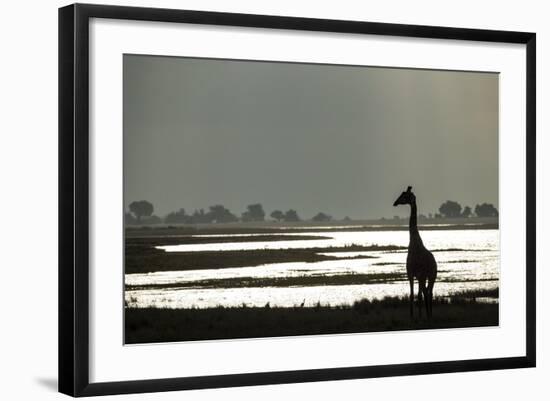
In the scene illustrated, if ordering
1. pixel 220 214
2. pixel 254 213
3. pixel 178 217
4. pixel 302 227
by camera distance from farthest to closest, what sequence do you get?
pixel 302 227 < pixel 254 213 < pixel 220 214 < pixel 178 217

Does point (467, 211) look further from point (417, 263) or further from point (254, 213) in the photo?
point (254, 213)

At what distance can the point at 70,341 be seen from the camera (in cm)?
690

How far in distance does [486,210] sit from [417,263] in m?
0.67

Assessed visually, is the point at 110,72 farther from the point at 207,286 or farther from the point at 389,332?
the point at 389,332

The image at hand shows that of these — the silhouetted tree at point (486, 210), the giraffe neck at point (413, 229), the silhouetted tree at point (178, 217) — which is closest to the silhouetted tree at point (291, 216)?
the silhouetted tree at point (178, 217)

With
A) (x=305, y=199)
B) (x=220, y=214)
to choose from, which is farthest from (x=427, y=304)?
(x=220, y=214)

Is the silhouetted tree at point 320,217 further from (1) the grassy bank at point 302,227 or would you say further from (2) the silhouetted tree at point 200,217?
(2) the silhouetted tree at point 200,217

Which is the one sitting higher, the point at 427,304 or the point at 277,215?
the point at 277,215

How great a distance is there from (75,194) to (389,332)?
2.39 m

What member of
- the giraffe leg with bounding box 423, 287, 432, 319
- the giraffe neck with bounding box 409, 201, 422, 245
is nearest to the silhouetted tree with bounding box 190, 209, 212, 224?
the giraffe neck with bounding box 409, 201, 422, 245

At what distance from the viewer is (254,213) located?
743cm

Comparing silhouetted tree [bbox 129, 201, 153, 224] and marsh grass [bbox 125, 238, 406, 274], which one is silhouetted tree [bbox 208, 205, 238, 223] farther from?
silhouetted tree [bbox 129, 201, 153, 224]

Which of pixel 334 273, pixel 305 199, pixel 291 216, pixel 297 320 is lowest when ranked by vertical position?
pixel 297 320

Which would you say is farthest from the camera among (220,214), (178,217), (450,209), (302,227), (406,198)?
(450,209)
